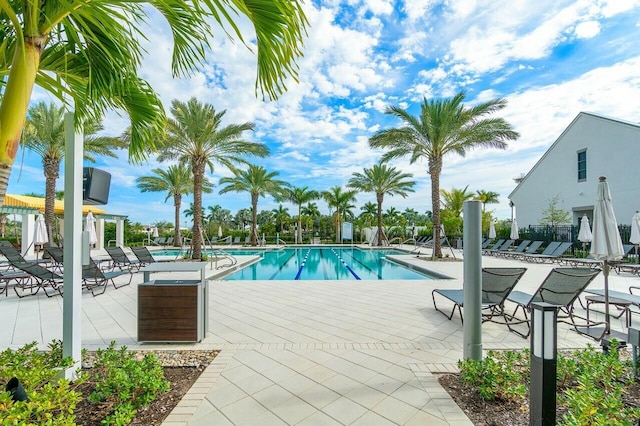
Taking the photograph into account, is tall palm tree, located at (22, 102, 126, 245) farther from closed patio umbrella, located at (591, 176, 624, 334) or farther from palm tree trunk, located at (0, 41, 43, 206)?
closed patio umbrella, located at (591, 176, 624, 334)

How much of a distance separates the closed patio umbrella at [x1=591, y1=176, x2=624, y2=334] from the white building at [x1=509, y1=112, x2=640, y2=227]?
51.1 ft

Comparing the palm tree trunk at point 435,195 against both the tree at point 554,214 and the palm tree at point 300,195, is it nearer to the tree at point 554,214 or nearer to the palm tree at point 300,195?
the tree at point 554,214

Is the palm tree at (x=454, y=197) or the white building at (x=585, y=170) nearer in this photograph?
the white building at (x=585, y=170)

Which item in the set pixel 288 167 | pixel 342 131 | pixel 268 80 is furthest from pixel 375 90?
pixel 288 167

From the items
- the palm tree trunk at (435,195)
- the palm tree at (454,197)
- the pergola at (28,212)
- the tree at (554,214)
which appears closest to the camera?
the palm tree trunk at (435,195)

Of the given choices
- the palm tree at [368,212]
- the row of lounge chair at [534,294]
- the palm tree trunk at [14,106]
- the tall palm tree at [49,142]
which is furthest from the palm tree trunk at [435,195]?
the palm tree at [368,212]

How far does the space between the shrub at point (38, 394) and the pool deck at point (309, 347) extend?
2.17ft

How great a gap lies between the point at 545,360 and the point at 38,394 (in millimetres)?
3025

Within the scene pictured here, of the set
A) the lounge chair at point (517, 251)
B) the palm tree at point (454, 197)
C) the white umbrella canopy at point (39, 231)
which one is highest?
the palm tree at point (454, 197)

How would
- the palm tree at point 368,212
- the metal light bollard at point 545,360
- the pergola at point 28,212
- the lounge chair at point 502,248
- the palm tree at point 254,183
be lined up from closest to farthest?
1. the metal light bollard at point 545,360
2. the lounge chair at point 502,248
3. the pergola at point 28,212
4. the palm tree at point 254,183
5. the palm tree at point 368,212

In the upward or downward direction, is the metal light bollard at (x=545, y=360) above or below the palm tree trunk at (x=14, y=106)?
below

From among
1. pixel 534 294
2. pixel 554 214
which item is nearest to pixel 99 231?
pixel 534 294

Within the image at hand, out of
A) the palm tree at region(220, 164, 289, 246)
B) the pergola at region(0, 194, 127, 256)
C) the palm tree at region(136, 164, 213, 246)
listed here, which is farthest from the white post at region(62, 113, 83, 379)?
the palm tree at region(136, 164, 213, 246)

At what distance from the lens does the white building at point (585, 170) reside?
1530 centimetres
